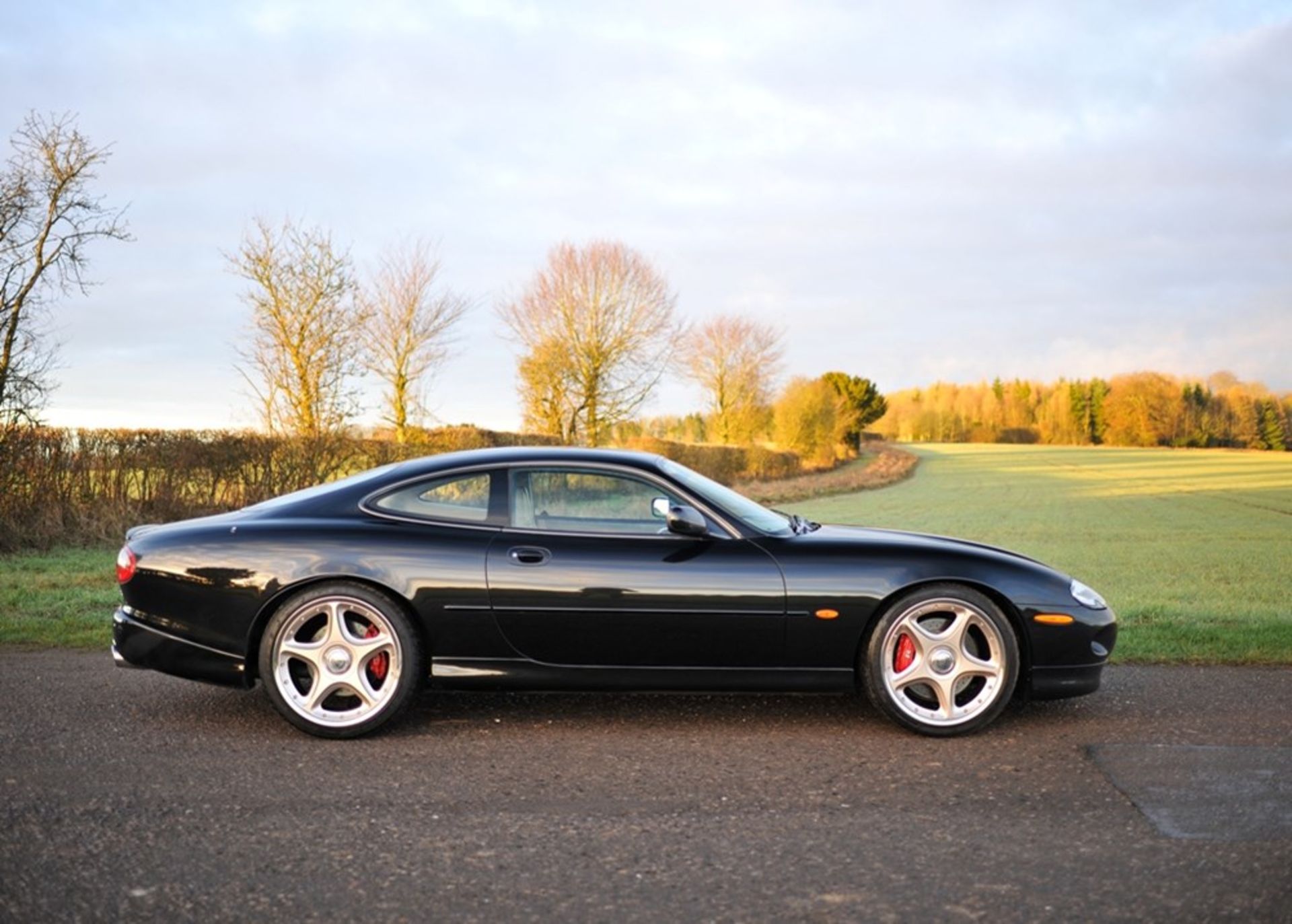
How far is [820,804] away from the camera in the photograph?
3.98m

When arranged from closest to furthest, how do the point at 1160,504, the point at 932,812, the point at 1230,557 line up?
the point at 932,812 → the point at 1230,557 → the point at 1160,504

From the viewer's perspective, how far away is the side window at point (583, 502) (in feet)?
17.0

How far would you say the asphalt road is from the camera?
3.14 meters

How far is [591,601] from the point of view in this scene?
496cm

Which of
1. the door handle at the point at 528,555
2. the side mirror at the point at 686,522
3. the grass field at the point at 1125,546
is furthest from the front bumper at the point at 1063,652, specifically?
the door handle at the point at 528,555

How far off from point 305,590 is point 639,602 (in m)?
1.51

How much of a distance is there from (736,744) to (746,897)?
65.8 inches

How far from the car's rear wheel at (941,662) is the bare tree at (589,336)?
29099mm

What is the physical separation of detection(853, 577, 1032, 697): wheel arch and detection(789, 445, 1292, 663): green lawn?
7.13ft

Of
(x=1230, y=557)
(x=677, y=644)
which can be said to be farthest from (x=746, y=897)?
(x=1230, y=557)

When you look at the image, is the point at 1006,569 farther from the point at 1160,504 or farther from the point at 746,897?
the point at 1160,504

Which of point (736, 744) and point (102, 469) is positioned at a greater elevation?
point (102, 469)

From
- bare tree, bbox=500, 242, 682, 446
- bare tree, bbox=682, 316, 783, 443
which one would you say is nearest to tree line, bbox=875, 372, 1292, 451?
bare tree, bbox=682, 316, 783, 443

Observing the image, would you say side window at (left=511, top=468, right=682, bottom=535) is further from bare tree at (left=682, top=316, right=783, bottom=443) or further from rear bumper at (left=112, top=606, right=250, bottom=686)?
bare tree at (left=682, top=316, right=783, bottom=443)
